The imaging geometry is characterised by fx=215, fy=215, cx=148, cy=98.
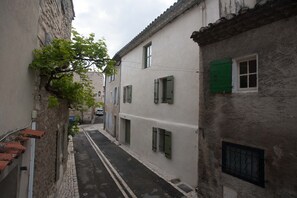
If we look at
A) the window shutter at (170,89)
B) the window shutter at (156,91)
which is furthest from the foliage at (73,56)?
the window shutter at (156,91)

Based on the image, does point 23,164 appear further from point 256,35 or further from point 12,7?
point 256,35

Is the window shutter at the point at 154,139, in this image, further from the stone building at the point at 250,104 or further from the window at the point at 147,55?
the stone building at the point at 250,104

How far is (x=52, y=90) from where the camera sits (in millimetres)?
5602

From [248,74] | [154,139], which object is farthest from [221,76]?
[154,139]

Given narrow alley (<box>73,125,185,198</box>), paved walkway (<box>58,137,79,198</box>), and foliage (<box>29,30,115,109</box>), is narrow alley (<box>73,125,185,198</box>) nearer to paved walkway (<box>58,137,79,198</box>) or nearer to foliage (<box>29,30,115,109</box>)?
paved walkway (<box>58,137,79,198</box>)

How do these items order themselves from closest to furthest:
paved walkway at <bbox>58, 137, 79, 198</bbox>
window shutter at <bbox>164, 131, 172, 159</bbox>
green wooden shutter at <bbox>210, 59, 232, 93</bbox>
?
green wooden shutter at <bbox>210, 59, 232, 93</bbox> → paved walkway at <bbox>58, 137, 79, 198</bbox> → window shutter at <bbox>164, 131, 172, 159</bbox>

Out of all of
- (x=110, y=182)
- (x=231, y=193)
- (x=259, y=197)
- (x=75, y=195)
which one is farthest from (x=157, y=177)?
(x=259, y=197)

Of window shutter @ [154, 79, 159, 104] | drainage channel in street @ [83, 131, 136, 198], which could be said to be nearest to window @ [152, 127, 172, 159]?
window shutter @ [154, 79, 159, 104]

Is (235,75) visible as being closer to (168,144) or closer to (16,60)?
(16,60)

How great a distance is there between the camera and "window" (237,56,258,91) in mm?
5590

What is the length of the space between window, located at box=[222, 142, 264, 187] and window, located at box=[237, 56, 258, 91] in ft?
5.28

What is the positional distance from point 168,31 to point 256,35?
6.20 meters

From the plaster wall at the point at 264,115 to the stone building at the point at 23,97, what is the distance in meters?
4.68

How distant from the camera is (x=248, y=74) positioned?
5.75 meters
